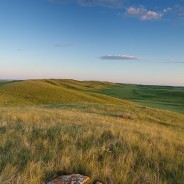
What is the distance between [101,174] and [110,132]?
11.4 ft

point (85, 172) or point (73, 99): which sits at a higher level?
point (85, 172)

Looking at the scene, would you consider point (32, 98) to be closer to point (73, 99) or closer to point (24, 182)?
point (73, 99)

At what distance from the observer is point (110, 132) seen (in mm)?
7641

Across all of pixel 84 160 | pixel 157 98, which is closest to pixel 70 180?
pixel 84 160

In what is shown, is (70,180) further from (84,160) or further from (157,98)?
(157,98)

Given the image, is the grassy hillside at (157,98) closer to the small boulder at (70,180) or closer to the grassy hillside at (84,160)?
the grassy hillside at (84,160)

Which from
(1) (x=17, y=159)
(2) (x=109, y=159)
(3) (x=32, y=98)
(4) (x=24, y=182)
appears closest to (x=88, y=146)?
(2) (x=109, y=159)

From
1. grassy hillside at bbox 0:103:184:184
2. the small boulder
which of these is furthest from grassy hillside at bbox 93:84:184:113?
the small boulder

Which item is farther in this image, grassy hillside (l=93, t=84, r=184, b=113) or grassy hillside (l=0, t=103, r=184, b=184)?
grassy hillside (l=93, t=84, r=184, b=113)

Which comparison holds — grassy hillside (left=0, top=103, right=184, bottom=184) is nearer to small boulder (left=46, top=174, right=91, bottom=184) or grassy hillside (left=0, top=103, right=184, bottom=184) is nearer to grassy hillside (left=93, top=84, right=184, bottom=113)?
small boulder (left=46, top=174, right=91, bottom=184)

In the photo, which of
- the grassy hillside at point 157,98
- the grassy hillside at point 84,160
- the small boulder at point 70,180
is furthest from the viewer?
the grassy hillside at point 157,98

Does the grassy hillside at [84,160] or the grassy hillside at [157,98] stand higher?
the grassy hillside at [84,160]

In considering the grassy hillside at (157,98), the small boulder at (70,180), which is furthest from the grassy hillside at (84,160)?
the grassy hillside at (157,98)

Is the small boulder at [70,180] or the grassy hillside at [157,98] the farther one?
the grassy hillside at [157,98]
